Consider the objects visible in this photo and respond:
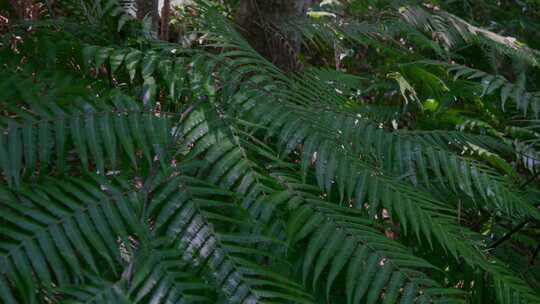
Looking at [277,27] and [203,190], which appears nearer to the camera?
[203,190]

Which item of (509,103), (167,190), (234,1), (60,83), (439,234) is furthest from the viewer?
(234,1)

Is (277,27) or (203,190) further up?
(277,27)

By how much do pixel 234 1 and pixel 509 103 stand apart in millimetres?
1527

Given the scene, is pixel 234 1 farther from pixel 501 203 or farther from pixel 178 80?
pixel 501 203

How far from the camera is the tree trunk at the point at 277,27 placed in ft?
7.54

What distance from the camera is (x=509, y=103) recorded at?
2.71m

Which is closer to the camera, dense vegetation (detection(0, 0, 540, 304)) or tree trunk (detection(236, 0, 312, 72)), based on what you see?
dense vegetation (detection(0, 0, 540, 304))

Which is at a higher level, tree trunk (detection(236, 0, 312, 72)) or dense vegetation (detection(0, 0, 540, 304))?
tree trunk (detection(236, 0, 312, 72))

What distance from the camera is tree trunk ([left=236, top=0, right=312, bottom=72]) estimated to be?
2.30m

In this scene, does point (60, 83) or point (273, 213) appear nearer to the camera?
point (273, 213)

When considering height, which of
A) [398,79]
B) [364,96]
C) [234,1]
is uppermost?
[234,1]

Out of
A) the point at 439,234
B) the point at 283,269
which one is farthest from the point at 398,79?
the point at 283,269

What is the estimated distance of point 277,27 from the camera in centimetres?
229

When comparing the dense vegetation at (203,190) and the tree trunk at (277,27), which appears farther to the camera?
the tree trunk at (277,27)
